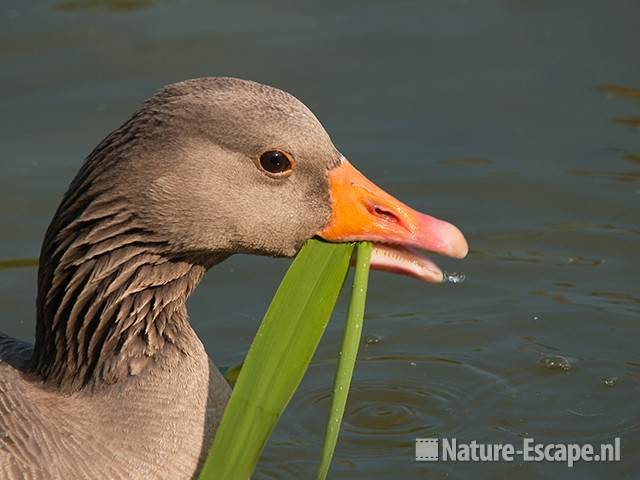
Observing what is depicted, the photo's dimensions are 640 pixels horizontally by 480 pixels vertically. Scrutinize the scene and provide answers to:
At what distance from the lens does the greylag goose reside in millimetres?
6512

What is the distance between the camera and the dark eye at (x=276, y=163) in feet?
21.6

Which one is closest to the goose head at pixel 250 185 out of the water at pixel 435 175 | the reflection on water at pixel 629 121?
the water at pixel 435 175

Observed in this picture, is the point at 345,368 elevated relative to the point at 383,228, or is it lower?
lower

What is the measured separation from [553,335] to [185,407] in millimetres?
3493

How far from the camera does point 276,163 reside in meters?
6.62

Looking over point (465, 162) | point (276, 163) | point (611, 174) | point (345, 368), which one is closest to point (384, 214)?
point (276, 163)

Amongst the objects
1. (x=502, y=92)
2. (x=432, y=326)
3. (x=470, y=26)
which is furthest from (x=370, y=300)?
(x=470, y=26)

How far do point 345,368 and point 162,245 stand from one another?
118 cm

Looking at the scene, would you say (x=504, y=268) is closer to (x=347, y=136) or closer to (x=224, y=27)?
(x=347, y=136)

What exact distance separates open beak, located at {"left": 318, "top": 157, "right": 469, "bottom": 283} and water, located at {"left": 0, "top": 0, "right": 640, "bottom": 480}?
5.86ft

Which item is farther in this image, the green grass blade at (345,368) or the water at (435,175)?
the water at (435,175)

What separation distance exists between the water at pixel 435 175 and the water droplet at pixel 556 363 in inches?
0.8

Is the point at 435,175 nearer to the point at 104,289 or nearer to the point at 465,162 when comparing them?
the point at 465,162

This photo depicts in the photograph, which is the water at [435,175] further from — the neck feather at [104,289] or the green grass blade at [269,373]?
the green grass blade at [269,373]
